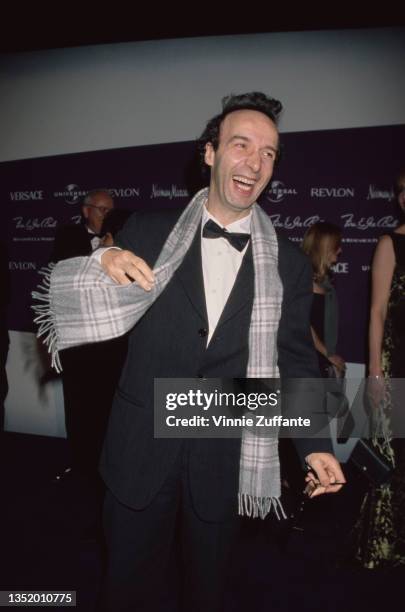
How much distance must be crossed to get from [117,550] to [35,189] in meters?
3.78

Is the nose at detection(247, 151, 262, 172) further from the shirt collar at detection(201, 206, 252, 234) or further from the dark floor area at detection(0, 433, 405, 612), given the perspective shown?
the dark floor area at detection(0, 433, 405, 612)

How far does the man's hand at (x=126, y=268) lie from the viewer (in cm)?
129

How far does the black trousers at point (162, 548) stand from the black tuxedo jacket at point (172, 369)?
0.05 metres

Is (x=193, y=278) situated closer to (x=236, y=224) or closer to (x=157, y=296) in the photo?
(x=157, y=296)

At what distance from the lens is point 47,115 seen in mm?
4453

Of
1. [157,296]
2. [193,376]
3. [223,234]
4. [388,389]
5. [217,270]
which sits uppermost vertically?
[223,234]

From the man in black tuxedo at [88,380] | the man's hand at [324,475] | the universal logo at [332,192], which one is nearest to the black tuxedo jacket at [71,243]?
the man in black tuxedo at [88,380]

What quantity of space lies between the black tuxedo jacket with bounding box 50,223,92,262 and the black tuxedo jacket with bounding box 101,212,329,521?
201cm

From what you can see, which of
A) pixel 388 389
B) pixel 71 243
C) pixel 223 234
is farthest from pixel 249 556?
pixel 71 243

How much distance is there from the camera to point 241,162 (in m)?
1.70

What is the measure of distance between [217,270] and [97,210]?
2450 mm

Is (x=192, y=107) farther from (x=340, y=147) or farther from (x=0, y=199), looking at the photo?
(x=0, y=199)

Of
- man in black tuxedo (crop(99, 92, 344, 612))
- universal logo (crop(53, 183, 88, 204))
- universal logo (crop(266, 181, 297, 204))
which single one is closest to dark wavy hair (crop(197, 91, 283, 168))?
man in black tuxedo (crop(99, 92, 344, 612))

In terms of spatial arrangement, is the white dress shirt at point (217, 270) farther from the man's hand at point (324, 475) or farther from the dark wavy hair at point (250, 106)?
the man's hand at point (324, 475)
